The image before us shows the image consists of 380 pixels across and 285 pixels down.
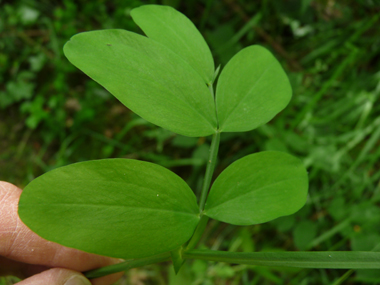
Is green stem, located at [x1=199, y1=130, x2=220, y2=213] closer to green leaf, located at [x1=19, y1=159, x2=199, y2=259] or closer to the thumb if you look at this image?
green leaf, located at [x1=19, y1=159, x2=199, y2=259]

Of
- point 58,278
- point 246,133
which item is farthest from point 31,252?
point 246,133

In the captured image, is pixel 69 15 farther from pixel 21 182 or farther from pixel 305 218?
pixel 305 218

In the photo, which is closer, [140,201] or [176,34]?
[140,201]

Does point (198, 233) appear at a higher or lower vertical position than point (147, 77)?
lower

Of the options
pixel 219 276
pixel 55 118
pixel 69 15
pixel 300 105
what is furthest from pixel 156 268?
pixel 69 15

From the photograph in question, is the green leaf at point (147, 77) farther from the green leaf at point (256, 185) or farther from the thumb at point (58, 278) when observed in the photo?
the thumb at point (58, 278)

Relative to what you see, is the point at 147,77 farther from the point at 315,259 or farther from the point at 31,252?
the point at 31,252

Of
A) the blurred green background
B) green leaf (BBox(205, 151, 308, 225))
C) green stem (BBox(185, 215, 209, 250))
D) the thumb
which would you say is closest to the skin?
the thumb
